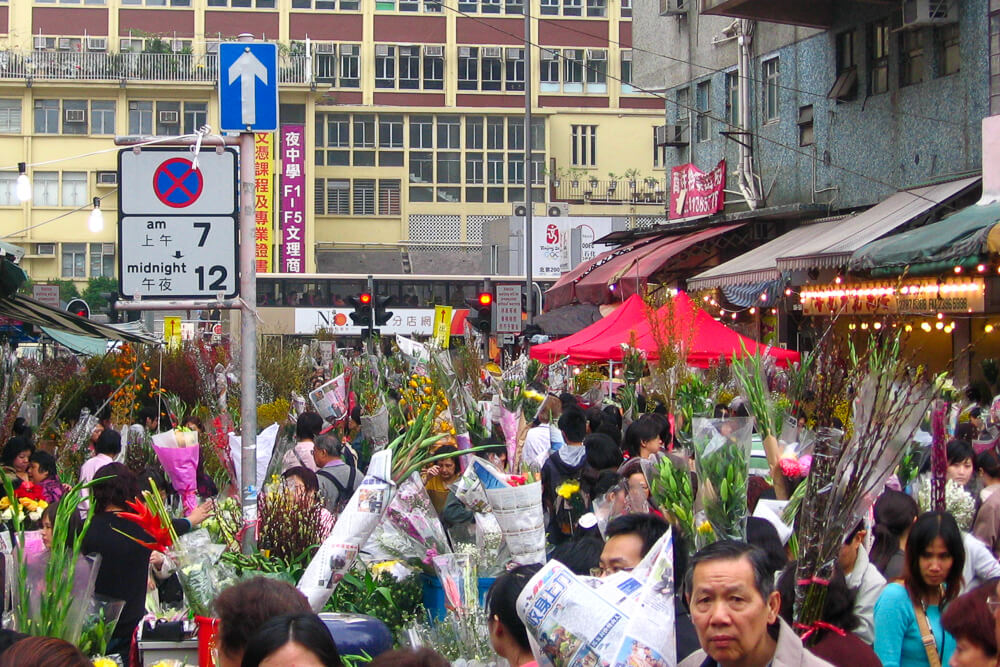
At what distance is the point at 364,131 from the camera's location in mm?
54844

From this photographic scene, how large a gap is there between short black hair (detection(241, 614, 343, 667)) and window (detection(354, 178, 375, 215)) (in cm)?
5176

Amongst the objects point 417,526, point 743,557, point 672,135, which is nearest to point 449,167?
point 672,135

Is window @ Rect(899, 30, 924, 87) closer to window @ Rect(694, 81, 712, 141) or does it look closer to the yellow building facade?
window @ Rect(694, 81, 712, 141)

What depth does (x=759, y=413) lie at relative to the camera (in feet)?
22.3

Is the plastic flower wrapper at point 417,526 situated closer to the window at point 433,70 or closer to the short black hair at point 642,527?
the short black hair at point 642,527

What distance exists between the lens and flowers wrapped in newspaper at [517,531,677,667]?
10.4 ft

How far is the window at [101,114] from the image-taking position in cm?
5231

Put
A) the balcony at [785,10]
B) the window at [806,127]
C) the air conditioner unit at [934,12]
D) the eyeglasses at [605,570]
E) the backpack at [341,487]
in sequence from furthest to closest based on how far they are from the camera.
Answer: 1. the window at [806,127]
2. the balcony at [785,10]
3. the air conditioner unit at [934,12]
4. the backpack at [341,487]
5. the eyeglasses at [605,570]

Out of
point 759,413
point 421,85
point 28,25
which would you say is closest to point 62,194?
point 28,25

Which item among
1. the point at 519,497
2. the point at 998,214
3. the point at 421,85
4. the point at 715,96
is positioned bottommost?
the point at 519,497

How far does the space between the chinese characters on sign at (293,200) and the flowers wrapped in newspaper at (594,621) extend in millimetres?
47712

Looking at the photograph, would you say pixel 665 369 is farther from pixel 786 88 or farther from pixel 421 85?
pixel 421 85

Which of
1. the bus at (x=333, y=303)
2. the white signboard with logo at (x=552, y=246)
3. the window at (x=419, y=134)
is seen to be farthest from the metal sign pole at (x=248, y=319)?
the window at (x=419, y=134)

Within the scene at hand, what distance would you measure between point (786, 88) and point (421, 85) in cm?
3462
